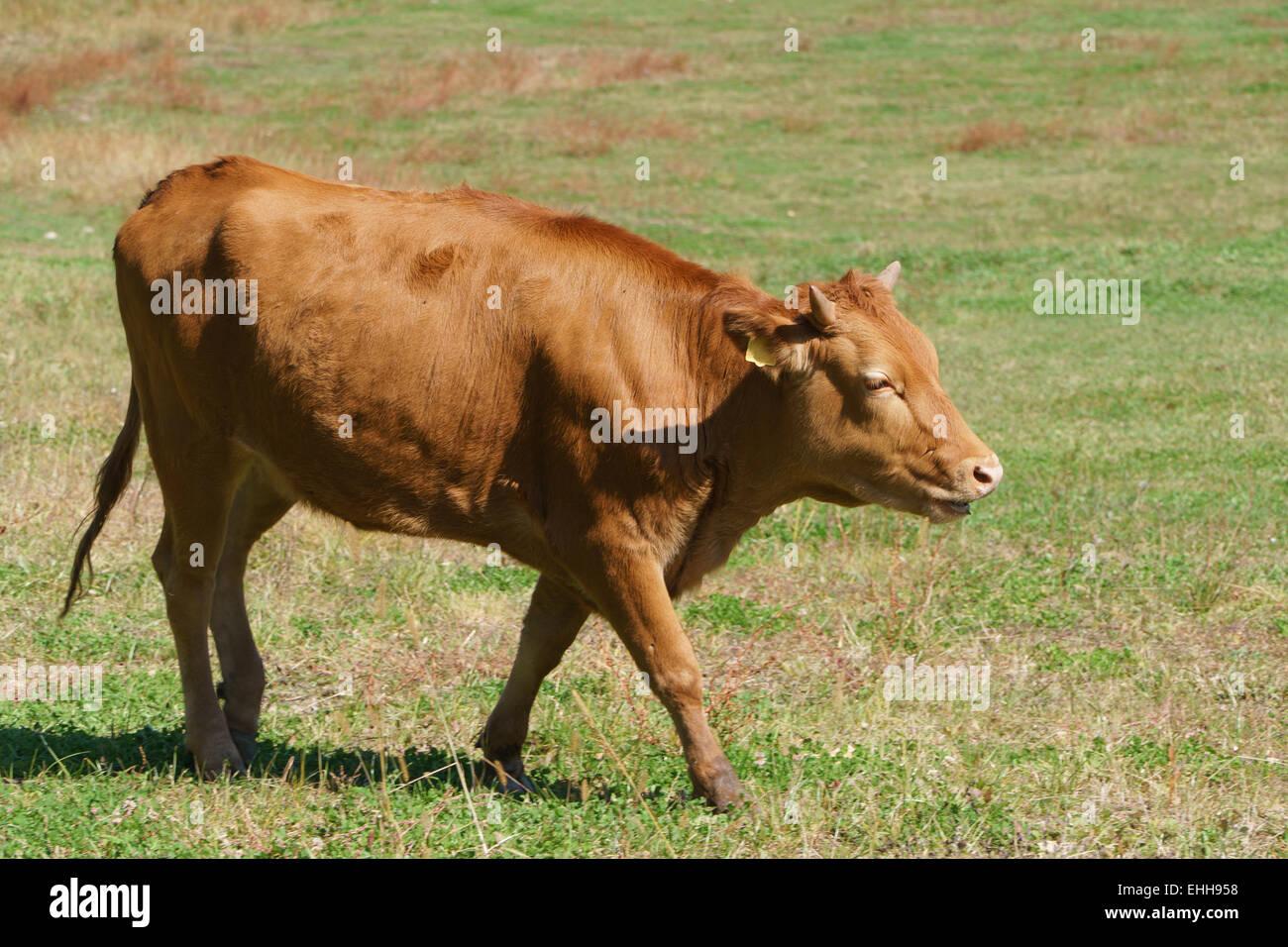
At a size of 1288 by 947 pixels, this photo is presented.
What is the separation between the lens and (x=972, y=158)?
29.5 metres

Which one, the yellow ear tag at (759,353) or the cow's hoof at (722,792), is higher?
the yellow ear tag at (759,353)

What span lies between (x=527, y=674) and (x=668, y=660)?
804mm

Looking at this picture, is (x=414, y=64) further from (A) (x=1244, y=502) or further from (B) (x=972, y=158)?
(A) (x=1244, y=502)

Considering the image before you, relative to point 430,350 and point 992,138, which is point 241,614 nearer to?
point 430,350

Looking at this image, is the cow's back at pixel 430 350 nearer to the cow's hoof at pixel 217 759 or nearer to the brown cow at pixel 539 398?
the brown cow at pixel 539 398

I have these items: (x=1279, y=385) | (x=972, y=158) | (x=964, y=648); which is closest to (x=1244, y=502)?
(x=964, y=648)

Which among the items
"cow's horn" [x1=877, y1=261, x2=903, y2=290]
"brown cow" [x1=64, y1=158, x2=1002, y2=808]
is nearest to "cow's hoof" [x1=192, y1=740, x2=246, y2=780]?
"brown cow" [x1=64, y1=158, x2=1002, y2=808]

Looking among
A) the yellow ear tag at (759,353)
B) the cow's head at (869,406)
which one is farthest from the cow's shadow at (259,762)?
the yellow ear tag at (759,353)

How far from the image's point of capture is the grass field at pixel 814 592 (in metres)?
5.96

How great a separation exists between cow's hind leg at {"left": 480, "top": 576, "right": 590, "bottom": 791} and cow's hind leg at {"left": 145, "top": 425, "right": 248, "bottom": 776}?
109 centimetres

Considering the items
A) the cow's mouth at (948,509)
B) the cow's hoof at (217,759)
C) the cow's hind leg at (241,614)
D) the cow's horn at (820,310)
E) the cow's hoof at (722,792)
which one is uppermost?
the cow's horn at (820,310)

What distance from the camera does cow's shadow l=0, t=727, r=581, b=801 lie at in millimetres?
6332

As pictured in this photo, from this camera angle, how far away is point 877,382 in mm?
5980

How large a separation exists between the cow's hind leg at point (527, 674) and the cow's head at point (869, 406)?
1.13m
